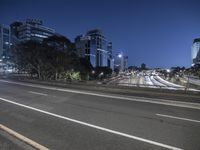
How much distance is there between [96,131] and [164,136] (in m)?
2.28

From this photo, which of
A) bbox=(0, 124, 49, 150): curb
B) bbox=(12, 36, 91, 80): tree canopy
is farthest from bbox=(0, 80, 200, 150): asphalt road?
bbox=(12, 36, 91, 80): tree canopy

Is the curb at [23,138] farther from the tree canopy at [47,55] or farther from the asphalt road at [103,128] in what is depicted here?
the tree canopy at [47,55]

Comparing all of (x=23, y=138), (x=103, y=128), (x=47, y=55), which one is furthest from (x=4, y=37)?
(x=23, y=138)

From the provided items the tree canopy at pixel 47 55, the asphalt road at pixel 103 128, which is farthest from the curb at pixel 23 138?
the tree canopy at pixel 47 55

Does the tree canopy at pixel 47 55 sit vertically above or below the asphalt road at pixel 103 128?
above

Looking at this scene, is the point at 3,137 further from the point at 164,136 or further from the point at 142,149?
the point at 164,136

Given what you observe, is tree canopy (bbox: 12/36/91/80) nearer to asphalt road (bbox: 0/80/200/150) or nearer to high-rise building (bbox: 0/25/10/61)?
asphalt road (bbox: 0/80/200/150)

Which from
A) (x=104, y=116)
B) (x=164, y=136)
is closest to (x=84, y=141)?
(x=164, y=136)

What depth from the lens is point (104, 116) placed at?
35.7 feet

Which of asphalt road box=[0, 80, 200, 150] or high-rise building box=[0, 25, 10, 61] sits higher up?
high-rise building box=[0, 25, 10, 61]

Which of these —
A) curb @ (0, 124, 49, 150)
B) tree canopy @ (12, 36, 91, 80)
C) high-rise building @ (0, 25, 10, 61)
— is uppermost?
high-rise building @ (0, 25, 10, 61)

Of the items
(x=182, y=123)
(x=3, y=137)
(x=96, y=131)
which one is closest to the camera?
(x=3, y=137)

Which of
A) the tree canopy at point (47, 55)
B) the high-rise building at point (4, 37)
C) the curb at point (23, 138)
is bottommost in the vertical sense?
the curb at point (23, 138)

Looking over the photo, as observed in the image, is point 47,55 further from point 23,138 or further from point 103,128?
point 23,138
